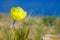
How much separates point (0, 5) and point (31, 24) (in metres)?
0.40

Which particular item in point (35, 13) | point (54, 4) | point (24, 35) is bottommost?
point (24, 35)

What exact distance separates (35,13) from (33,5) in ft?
0.29

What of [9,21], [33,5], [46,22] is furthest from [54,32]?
[9,21]

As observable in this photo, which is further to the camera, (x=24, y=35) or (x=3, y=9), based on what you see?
(x=3, y=9)

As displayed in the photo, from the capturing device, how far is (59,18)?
1472mm

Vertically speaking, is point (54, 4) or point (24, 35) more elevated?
point (54, 4)

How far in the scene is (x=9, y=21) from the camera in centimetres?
141

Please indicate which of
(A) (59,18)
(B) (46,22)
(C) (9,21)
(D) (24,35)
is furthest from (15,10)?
(A) (59,18)

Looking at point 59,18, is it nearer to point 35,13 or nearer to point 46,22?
point 46,22

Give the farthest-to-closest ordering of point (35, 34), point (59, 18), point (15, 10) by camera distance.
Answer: point (59, 18) → point (35, 34) → point (15, 10)

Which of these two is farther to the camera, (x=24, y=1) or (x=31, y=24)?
(x=24, y=1)

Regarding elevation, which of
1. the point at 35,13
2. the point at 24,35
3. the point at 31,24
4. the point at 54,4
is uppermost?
the point at 54,4

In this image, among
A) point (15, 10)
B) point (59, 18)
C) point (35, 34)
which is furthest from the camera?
point (59, 18)

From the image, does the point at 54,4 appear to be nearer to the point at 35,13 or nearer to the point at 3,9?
the point at 35,13
